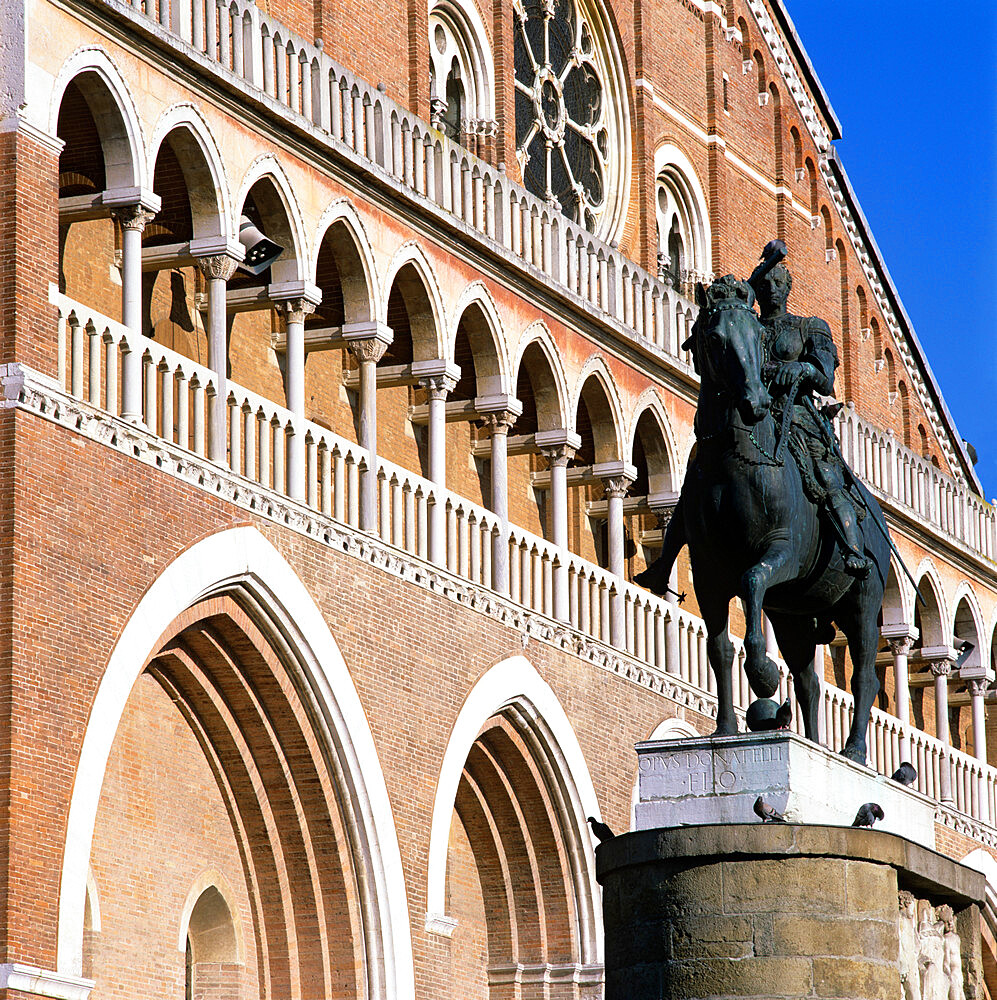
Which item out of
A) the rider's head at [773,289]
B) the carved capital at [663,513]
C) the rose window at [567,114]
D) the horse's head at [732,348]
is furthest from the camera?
the rose window at [567,114]

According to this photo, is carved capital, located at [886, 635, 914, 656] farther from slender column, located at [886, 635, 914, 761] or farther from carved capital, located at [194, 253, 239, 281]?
carved capital, located at [194, 253, 239, 281]

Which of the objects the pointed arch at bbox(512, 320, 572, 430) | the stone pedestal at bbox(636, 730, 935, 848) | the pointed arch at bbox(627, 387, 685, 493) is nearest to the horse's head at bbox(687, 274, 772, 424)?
the stone pedestal at bbox(636, 730, 935, 848)

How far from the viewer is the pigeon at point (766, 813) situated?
38.5 ft

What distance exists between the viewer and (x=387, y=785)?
18.9 m

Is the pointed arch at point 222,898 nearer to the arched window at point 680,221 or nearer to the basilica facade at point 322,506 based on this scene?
the basilica facade at point 322,506

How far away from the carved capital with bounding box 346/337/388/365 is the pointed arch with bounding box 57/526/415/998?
223 centimetres

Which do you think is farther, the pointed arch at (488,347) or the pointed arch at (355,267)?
the pointed arch at (488,347)

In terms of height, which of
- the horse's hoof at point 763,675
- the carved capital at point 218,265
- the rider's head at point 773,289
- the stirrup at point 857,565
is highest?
the carved capital at point 218,265

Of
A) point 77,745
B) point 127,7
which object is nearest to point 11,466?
point 77,745

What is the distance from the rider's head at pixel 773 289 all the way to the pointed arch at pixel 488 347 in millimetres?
8190

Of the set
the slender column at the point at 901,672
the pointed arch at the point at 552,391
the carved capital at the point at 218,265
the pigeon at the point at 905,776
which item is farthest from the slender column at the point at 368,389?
the slender column at the point at 901,672

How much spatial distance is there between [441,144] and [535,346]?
214 centimetres

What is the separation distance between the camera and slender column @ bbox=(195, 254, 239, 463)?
17.6 meters

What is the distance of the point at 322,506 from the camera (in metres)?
18.7
